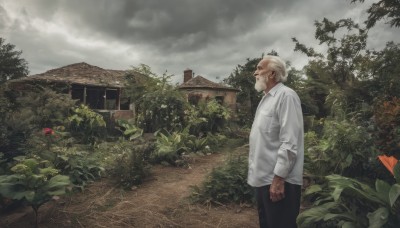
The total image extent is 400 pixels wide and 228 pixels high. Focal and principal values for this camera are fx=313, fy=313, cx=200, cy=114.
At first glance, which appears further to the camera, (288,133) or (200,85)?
(200,85)

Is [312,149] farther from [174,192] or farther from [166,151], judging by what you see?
[166,151]

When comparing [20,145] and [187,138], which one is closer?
[20,145]

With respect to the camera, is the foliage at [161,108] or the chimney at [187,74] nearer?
the foliage at [161,108]

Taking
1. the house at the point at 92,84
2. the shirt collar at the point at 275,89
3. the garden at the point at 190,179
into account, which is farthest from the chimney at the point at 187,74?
the shirt collar at the point at 275,89

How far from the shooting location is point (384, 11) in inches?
534

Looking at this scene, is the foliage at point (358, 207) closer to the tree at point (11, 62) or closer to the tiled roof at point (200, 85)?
the tiled roof at point (200, 85)

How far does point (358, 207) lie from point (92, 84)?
18372 millimetres

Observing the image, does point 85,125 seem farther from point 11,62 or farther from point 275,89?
point 11,62

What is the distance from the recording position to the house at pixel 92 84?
62.5ft

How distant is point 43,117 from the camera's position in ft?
31.5

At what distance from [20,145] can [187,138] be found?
17.0ft

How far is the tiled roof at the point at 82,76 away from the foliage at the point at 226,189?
15.0 m

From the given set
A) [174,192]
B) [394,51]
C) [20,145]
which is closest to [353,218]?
[174,192]

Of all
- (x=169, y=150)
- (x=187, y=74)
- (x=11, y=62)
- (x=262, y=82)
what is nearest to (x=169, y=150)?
(x=169, y=150)
